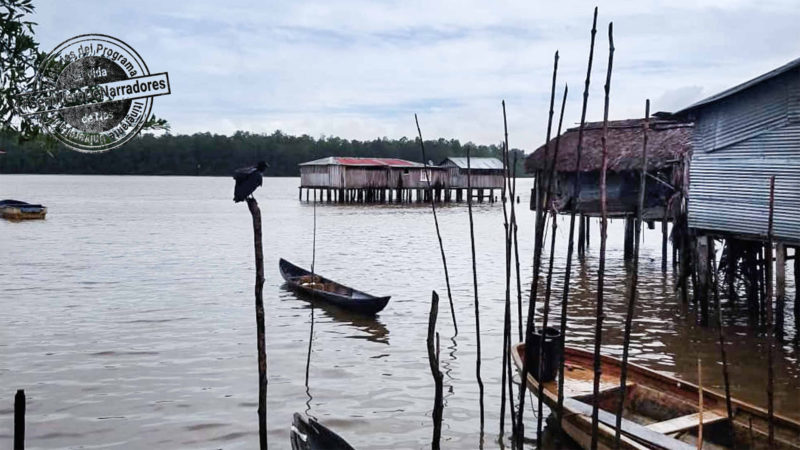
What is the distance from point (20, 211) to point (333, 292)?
25.3 meters

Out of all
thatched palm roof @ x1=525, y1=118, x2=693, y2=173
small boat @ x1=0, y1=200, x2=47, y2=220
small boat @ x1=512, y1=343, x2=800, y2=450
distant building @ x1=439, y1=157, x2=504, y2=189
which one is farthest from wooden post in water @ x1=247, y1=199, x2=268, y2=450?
distant building @ x1=439, y1=157, x2=504, y2=189

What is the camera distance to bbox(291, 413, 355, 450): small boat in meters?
5.48

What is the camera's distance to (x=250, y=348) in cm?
1065

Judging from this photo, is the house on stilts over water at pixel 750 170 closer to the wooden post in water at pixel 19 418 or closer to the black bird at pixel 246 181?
the black bird at pixel 246 181

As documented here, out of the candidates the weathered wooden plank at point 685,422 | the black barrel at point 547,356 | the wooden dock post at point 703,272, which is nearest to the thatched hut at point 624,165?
the wooden dock post at point 703,272

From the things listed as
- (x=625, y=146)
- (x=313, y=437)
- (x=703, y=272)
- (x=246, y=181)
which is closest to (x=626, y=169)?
(x=625, y=146)

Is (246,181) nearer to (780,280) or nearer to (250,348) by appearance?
(250,348)

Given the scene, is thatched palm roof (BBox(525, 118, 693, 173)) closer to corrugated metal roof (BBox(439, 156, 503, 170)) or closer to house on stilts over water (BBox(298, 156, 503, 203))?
house on stilts over water (BBox(298, 156, 503, 203))

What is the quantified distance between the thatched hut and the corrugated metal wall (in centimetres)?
445

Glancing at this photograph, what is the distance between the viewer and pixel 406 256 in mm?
21953

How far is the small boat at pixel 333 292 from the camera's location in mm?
12398

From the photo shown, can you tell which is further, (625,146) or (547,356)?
(625,146)

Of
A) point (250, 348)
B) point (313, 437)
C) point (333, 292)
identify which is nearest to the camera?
point (313, 437)

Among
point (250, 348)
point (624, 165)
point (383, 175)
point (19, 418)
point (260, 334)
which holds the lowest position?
point (250, 348)
